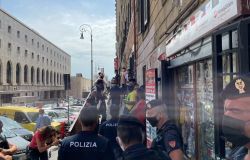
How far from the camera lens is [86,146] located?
163 inches

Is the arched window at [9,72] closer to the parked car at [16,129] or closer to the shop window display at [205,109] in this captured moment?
the parked car at [16,129]

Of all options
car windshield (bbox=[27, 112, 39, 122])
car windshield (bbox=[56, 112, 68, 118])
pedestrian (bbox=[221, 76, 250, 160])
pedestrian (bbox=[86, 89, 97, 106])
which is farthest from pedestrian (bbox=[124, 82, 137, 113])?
car windshield (bbox=[56, 112, 68, 118])

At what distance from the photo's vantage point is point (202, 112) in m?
6.23

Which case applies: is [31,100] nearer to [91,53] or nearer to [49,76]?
[91,53]

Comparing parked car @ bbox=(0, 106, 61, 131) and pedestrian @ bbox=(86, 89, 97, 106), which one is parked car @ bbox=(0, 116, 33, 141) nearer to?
pedestrian @ bbox=(86, 89, 97, 106)

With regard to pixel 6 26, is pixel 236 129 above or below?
below

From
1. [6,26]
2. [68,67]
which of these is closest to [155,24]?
[6,26]

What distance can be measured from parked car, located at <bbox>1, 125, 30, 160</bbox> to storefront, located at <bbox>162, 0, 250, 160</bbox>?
4756 mm

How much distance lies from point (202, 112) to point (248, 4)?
9.78ft

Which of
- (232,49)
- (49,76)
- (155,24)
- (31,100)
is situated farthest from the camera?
(49,76)

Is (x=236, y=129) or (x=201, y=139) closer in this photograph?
(x=236, y=129)

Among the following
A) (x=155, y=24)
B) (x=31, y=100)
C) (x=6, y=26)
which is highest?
(x=6, y=26)

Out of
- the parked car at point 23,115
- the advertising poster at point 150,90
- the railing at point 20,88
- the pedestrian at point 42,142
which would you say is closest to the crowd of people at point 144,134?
the pedestrian at point 42,142

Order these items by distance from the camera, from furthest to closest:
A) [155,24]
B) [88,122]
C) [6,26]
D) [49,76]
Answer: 1. [49,76]
2. [6,26]
3. [155,24]
4. [88,122]
